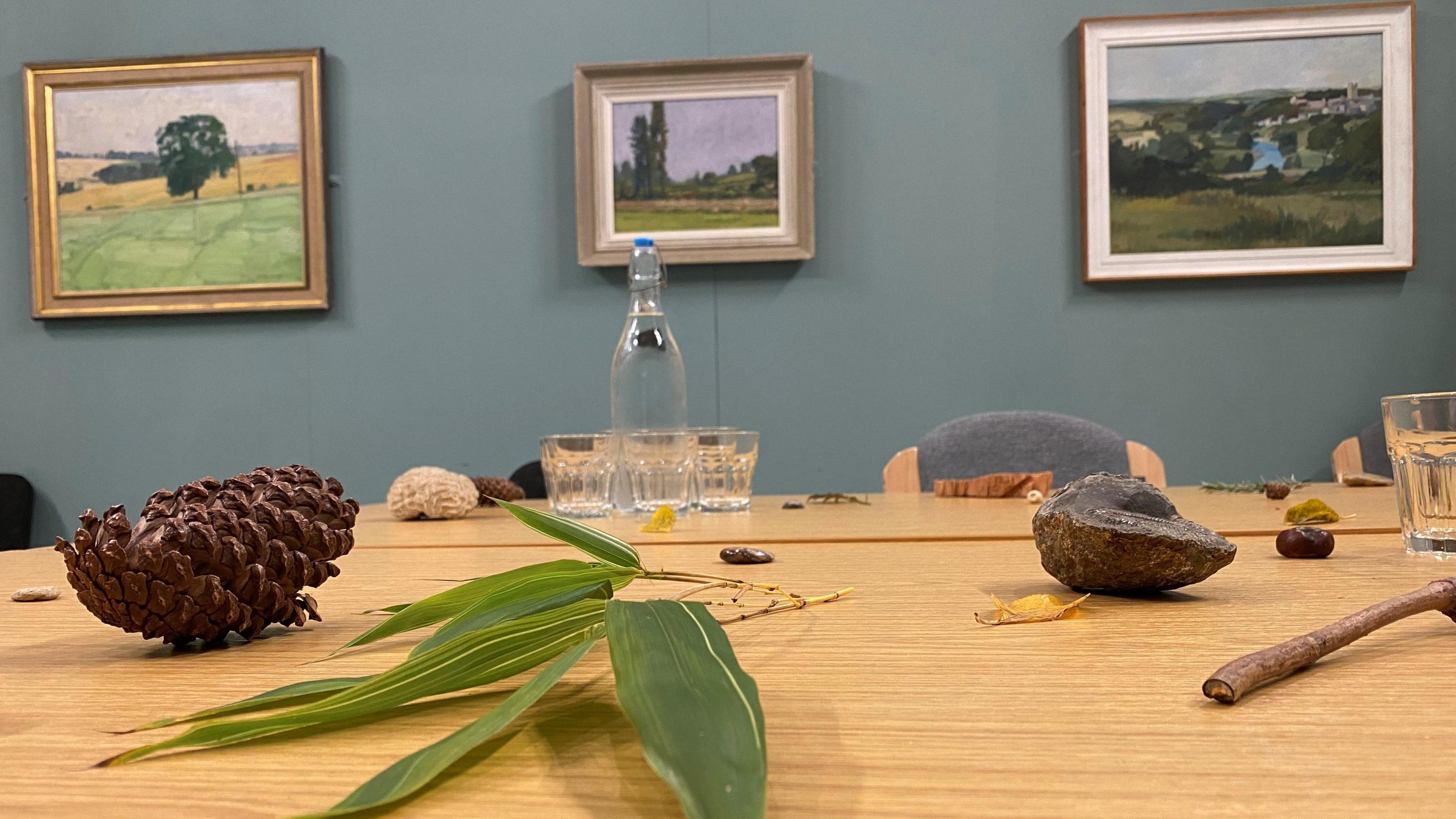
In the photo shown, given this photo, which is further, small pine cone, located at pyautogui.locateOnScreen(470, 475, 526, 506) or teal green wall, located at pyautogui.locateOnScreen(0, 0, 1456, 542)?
teal green wall, located at pyautogui.locateOnScreen(0, 0, 1456, 542)

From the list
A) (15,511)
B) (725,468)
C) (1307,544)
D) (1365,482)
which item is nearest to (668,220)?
(725,468)

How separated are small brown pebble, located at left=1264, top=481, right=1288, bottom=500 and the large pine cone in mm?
1131

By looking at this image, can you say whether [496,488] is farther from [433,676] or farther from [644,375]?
[433,676]

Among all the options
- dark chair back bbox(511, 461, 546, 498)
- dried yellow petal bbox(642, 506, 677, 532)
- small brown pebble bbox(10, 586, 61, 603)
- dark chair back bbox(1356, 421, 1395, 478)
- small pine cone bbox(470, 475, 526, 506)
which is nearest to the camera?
small brown pebble bbox(10, 586, 61, 603)

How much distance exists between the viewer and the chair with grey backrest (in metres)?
1.82

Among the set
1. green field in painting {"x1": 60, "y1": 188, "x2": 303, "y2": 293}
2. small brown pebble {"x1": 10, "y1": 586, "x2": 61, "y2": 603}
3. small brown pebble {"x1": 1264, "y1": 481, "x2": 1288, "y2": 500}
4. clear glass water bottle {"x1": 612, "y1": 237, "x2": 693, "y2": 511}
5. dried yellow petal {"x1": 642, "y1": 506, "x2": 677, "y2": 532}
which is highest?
green field in painting {"x1": 60, "y1": 188, "x2": 303, "y2": 293}

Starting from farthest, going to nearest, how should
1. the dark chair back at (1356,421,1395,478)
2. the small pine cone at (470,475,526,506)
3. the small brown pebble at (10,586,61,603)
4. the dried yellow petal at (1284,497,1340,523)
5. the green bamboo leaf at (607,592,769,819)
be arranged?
1. the dark chair back at (1356,421,1395,478)
2. the small pine cone at (470,475,526,506)
3. the dried yellow petal at (1284,497,1340,523)
4. the small brown pebble at (10,586,61,603)
5. the green bamboo leaf at (607,592,769,819)

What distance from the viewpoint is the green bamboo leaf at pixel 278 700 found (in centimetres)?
28

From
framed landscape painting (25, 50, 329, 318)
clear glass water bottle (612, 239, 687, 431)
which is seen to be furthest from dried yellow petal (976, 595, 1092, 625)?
framed landscape painting (25, 50, 329, 318)

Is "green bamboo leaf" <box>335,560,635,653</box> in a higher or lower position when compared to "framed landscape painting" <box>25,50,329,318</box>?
lower

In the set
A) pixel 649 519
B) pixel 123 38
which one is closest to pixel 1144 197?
pixel 649 519

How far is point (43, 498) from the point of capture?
292 cm

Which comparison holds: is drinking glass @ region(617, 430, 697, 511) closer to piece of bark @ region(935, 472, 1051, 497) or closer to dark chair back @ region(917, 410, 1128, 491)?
piece of bark @ region(935, 472, 1051, 497)

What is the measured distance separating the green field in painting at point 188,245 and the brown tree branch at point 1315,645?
284cm
